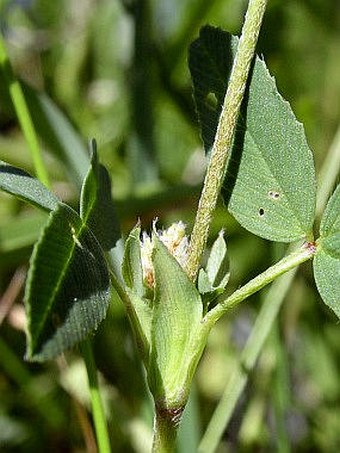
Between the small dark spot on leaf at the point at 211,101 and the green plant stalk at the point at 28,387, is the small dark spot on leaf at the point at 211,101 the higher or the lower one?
the higher one

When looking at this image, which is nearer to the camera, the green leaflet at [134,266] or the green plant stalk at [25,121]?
the green leaflet at [134,266]

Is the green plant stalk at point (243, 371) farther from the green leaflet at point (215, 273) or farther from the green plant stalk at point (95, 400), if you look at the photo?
the green leaflet at point (215, 273)

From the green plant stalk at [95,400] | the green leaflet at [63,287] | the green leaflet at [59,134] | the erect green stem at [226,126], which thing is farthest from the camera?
the green leaflet at [59,134]

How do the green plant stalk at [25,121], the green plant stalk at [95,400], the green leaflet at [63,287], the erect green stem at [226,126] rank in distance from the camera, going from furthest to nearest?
the green plant stalk at [25,121] → the green plant stalk at [95,400] → the erect green stem at [226,126] → the green leaflet at [63,287]

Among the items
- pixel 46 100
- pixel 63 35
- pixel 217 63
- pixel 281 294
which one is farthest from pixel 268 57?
pixel 217 63

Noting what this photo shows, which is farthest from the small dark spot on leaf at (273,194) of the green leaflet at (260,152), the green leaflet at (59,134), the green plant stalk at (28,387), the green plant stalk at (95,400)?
the green plant stalk at (28,387)

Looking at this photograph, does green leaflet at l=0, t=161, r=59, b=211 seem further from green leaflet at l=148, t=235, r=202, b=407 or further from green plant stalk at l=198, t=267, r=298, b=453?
green plant stalk at l=198, t=267, r=298, b=453

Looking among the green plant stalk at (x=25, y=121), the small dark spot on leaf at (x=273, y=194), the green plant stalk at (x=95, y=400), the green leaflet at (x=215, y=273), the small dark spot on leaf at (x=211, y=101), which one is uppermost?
the small dark spot on leaf at (x=211, y=101)

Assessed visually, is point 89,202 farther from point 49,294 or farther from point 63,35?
point 63,35
